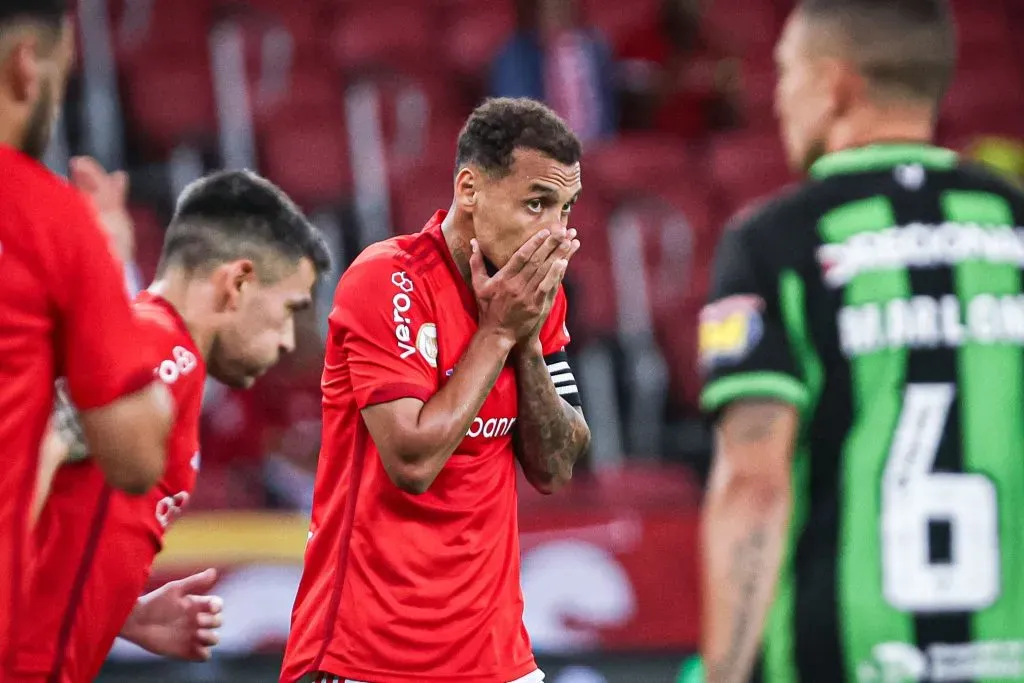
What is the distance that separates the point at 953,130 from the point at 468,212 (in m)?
8.31

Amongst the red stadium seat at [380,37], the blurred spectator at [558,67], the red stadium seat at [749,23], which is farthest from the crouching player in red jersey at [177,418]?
the red stadium seat at [749,23]

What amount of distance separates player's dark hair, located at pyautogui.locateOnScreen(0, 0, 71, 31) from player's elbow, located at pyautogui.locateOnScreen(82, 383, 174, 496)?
25.6 inches

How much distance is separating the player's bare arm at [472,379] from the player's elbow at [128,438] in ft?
2.71

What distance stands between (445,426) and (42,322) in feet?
3.51

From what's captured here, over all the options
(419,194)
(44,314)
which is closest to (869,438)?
(44,314)

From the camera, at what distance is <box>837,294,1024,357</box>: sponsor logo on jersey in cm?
266

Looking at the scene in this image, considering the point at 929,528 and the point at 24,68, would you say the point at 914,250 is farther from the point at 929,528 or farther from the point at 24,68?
the point at 24,68

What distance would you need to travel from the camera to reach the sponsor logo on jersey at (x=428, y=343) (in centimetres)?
348

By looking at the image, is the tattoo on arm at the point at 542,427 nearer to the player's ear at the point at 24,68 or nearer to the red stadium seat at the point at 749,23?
the player's ear at the point at 24,68

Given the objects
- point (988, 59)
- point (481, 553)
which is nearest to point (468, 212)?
point (481, 553)

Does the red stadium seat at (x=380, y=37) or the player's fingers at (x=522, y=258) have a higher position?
the red stadium seat at (x=380, y=37)

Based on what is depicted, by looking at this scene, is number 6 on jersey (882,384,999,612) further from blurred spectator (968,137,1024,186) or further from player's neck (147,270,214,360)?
blurred spectator (968,137,1024,186)

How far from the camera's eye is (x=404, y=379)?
11.1ft

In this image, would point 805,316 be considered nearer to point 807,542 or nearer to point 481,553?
point 807,542
